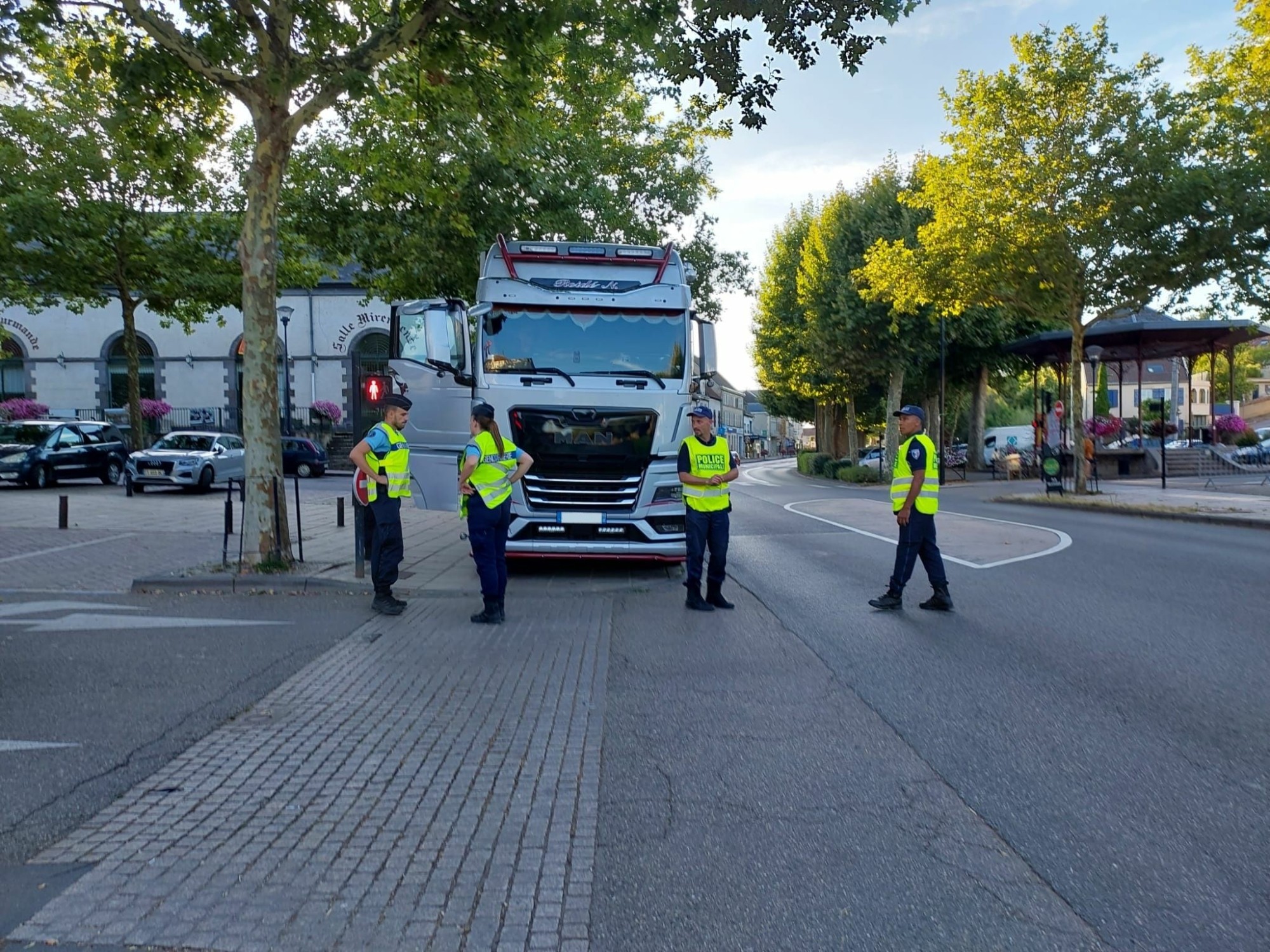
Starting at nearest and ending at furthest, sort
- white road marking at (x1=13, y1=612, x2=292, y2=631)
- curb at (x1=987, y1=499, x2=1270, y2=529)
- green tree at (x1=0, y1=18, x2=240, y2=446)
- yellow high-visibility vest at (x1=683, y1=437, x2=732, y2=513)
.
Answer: white road marking at (x1=13, y1=612, x2=292, y2=631), yellow high-visibility vest at (x1=683, y1=437, x2=732, y2=513), curb at (x1=987, y1=499, x2=1270, y2=529), green tree at (x1=0, y1=18, x2=240, y2=446)

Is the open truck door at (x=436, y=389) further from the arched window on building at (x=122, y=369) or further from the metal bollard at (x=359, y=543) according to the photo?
the arched window on building at (x=122, y=369)

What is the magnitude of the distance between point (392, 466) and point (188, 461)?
57.9 feet

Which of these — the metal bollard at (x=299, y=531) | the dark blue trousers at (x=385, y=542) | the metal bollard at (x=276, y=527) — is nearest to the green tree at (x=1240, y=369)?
the metal bollard at (x=299, y=531)

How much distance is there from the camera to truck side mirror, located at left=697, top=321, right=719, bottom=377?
11.1m

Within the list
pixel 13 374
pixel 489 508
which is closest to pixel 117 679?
pixel 489 508

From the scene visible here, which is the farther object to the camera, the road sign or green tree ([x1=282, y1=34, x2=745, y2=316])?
green tree ([x1=282, y1=34, x2=745, y2=316])

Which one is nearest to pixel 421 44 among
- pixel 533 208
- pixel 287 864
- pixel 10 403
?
pixel 533 208

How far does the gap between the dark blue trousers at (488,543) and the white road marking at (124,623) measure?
1.61 metres

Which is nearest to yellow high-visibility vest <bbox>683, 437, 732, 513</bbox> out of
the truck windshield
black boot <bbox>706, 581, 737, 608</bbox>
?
black boot <bbox>706, 581, 737, 608</bbox>

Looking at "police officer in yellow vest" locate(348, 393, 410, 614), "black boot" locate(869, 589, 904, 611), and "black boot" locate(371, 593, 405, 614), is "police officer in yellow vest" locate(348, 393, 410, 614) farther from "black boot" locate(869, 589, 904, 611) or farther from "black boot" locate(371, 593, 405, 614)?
"black boot" locate(869, 589, 904, 611)

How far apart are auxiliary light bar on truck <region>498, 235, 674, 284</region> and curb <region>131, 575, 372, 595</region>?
378cm

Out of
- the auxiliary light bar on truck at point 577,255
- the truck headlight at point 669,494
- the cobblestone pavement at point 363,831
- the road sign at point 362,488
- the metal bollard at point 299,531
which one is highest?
the auxiliary light bar on truck at point 577,255

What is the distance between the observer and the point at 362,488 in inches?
352

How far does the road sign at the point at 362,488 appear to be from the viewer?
8773 mm
